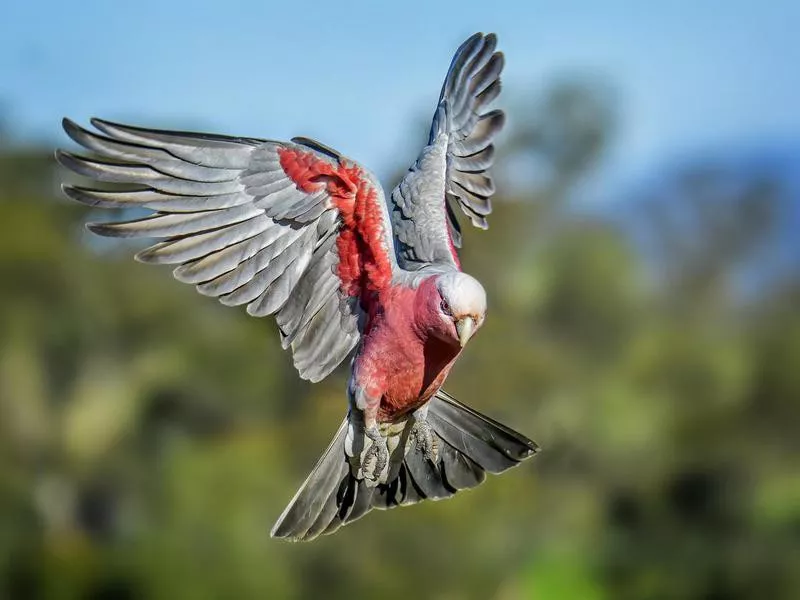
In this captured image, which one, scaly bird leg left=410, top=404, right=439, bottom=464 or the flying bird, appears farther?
scaly bird leg left=410, top=404, right=439, bottom=464

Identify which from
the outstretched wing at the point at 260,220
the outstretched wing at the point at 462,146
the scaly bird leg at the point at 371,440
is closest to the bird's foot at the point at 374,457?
the scaly bird leg at the point at 371,440

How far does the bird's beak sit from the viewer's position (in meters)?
2.66

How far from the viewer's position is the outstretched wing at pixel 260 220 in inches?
109

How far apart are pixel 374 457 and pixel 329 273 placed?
0.48 m

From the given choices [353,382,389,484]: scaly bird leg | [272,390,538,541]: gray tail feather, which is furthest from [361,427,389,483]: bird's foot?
[272,390,538,541]: gray tail feather

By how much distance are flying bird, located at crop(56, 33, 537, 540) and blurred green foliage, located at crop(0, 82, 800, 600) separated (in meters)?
8.06

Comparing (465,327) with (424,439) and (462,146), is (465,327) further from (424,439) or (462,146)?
(462,146)

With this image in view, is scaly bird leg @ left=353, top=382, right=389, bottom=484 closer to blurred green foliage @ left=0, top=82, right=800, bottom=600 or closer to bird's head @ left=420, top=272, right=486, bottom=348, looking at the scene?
bird's head @ left=420, top=272, right=486, bottom=348

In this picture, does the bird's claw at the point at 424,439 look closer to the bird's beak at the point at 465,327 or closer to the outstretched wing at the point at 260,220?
the outstretched wing at the point at 260,220

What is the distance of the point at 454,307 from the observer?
8.71 feet

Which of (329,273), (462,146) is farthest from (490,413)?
(329,273)

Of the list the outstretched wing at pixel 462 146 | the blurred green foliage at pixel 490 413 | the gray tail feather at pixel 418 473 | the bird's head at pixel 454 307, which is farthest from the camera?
the blurred green foliage at pixel 490 413

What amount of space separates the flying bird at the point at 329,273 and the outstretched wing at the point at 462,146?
82mm

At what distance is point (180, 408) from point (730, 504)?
23.6ft
